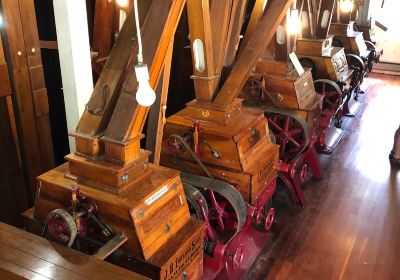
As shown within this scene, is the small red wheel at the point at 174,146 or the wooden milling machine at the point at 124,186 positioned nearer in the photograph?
the wooden milling machine at the point at 124,186

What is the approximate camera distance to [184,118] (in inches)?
125

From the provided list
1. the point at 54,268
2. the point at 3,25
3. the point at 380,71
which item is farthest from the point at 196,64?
the point at 380,71

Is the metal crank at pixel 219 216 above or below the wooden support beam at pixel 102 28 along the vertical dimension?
below

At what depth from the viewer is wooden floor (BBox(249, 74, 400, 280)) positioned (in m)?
3.26

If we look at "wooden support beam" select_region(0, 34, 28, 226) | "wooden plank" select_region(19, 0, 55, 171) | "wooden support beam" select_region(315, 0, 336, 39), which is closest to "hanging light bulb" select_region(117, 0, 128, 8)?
"wooden plank" select_region(19, 0, 55, 171)

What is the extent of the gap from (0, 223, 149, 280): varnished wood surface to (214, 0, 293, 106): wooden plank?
1.65 metres

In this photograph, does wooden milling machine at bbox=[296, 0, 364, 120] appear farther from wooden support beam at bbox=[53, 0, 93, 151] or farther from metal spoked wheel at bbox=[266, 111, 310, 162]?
wooden support beam at bbox=[53, 0, 93, 151]

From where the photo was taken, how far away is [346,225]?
384cm

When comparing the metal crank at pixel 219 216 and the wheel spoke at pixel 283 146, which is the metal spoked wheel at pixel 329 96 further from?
the metal crank at pixel 219 216

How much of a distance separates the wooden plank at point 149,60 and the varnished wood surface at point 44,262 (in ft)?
1.85

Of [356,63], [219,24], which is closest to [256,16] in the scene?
[219,24]

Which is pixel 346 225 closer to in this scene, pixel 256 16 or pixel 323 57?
pixel 256 16

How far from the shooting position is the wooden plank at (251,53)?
300 cm

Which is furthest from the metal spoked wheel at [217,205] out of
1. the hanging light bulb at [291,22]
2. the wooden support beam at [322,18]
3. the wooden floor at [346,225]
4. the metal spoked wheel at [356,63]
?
the metal spoked wheel at [356,63]
